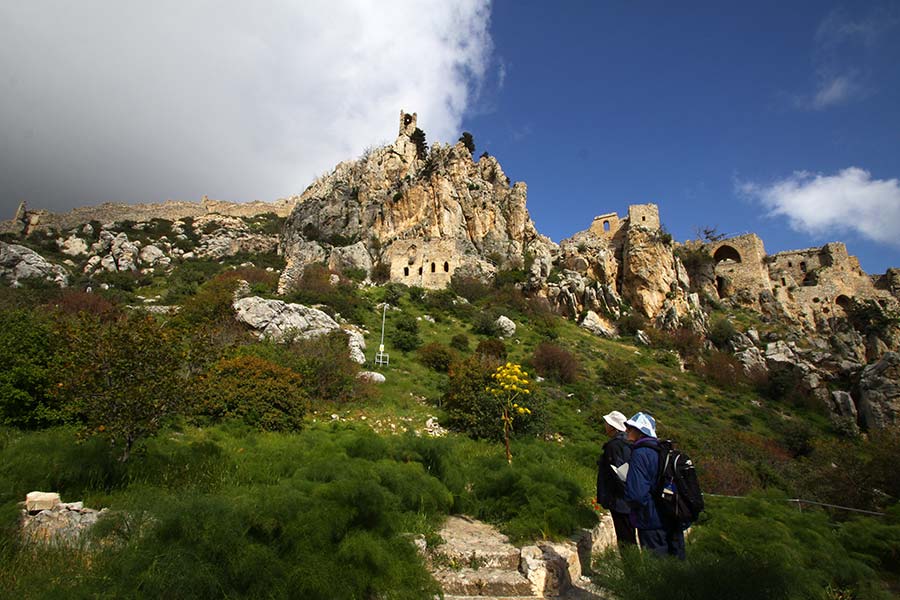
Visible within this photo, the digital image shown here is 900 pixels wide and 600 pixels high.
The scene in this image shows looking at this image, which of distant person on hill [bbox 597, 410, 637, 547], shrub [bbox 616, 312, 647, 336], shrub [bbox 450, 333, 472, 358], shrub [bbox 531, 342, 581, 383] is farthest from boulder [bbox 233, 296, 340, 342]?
shrub [bbox 616, 312, 647, 336]

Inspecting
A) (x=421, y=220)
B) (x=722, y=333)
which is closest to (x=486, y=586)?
(x=722, y=333)

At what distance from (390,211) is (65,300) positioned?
2749 centimetres

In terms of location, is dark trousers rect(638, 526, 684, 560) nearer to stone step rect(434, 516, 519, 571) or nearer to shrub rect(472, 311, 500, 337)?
stone step rect(434, 516, 519, 571)

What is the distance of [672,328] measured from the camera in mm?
37281

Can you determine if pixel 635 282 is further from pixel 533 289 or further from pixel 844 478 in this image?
pixel 844 478

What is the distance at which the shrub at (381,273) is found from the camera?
39.8m

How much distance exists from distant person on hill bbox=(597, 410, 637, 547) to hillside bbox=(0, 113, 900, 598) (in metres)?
0.53

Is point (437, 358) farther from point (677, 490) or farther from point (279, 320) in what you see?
point (677, 490)

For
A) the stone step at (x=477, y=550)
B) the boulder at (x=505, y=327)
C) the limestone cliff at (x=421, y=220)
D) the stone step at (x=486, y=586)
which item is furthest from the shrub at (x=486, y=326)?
the stone step at (x=486, y=586)

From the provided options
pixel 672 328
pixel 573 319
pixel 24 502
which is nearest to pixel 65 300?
pixel 24 502

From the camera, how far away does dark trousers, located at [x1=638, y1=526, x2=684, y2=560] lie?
404 centimetres

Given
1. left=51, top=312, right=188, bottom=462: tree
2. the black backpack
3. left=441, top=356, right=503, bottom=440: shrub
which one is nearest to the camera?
the black backpack

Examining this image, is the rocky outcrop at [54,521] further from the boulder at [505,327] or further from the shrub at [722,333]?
the shrub at [722,333]

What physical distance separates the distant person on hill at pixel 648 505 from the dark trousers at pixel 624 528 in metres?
0.24
